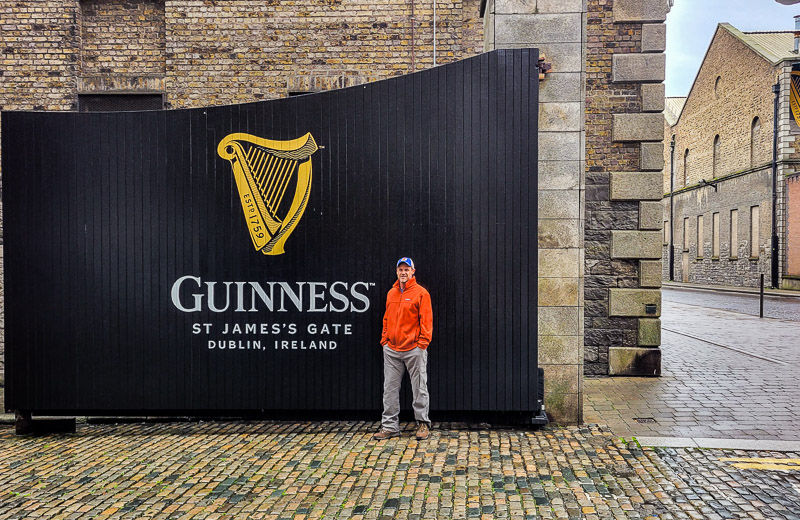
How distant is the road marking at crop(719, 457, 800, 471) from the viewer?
509 cm

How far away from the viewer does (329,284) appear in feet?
20.6

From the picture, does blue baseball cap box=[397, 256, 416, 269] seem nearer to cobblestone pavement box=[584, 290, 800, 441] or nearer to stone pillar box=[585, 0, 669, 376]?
cobblestone pavement box=[584, 290, 800, 441]

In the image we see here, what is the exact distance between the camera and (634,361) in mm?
8938

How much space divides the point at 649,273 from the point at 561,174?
3402mm

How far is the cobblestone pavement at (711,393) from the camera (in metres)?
6.26

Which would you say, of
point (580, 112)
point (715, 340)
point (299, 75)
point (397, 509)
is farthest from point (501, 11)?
point (715, 340)

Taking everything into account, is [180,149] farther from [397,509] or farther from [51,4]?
[51,4]

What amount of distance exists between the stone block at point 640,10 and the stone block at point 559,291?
483 centimetres

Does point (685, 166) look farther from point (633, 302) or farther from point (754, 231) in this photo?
point (633, 302)

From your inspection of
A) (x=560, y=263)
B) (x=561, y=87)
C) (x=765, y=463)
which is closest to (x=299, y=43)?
(x=561, y=87)

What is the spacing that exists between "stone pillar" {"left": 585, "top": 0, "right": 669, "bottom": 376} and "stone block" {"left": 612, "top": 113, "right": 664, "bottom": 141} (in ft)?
0.05

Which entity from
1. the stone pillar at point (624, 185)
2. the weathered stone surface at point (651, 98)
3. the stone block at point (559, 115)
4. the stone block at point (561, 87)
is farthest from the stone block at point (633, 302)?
the stone block at point (561, 87)

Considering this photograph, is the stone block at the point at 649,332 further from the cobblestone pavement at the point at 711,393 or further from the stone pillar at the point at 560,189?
the stone pillar at the point at 560,189

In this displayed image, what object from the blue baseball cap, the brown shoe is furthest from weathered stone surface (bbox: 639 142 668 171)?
the brown shoe
